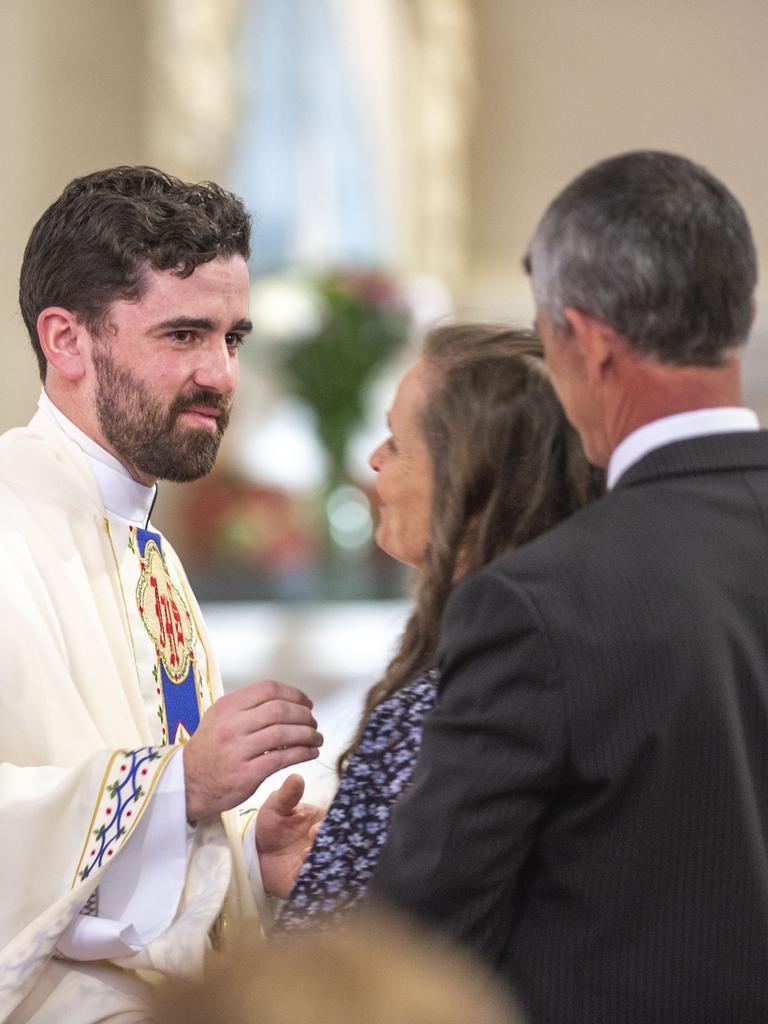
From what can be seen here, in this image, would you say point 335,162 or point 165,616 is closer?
point 165,616

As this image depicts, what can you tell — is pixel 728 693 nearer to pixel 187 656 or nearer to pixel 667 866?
pixel 667 866

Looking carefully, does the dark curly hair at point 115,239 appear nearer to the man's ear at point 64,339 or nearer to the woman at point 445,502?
the man's ear at point 64,339

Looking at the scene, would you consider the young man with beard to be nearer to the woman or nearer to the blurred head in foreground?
the woman

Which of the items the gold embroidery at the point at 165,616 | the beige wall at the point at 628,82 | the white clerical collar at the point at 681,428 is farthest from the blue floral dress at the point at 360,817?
the beige wall at the point at 628,82

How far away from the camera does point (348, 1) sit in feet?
27.2

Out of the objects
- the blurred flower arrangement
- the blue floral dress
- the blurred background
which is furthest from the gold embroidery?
the blurred flower arrangement

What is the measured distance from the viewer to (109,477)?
2.52 m

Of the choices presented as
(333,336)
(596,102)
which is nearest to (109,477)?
(333,336)

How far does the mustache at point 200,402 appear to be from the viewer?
2449 mm

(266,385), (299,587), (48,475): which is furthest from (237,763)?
(266,385)

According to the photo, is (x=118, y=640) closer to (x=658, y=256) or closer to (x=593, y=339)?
(x=593, y=339)

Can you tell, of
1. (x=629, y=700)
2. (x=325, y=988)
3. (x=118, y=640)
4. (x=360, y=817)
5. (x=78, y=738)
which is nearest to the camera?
(x=325, y=988)

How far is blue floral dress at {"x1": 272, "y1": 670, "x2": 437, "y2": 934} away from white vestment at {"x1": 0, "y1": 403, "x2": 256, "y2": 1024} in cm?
23

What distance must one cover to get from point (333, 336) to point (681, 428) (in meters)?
5.34
